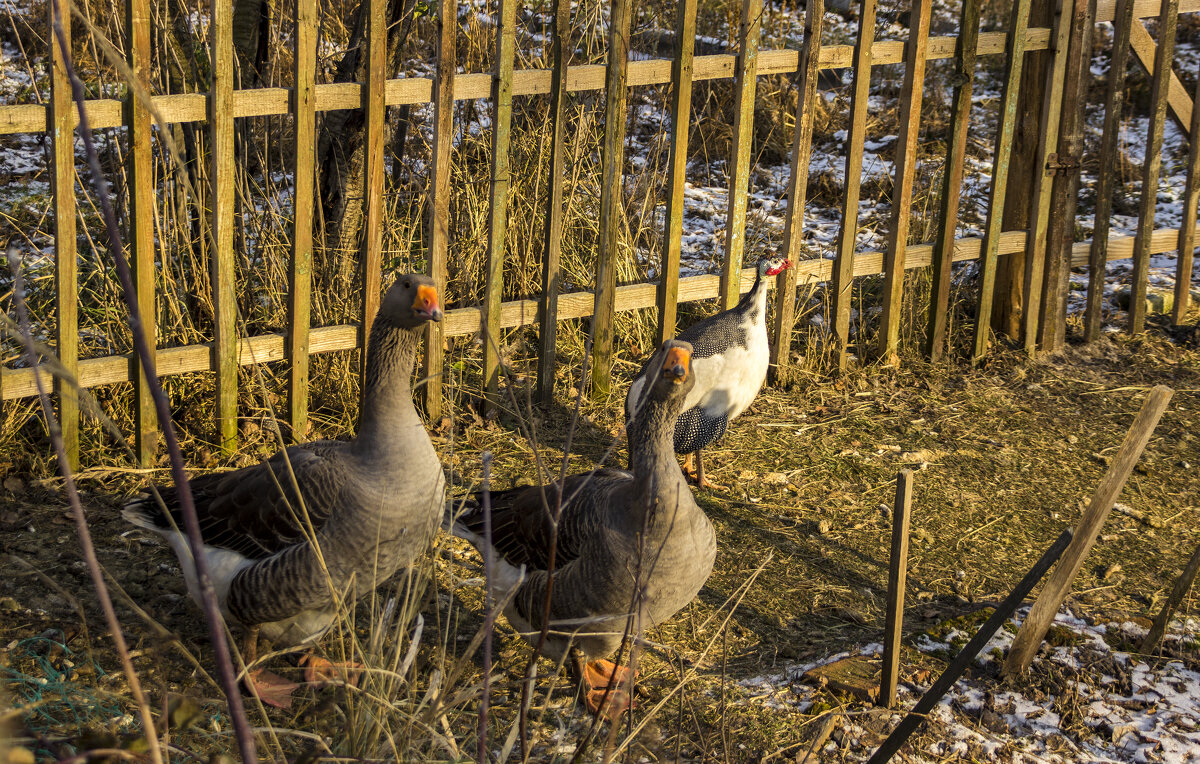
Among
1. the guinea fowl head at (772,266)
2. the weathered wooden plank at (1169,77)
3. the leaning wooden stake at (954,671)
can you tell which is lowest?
the leaning wooden stake at (954,671)

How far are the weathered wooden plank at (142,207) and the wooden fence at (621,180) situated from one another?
0.01 meters

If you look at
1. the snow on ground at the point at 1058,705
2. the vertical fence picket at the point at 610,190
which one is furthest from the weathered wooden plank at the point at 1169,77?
the snow on ground at the point at 1058,705

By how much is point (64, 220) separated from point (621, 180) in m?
2.78

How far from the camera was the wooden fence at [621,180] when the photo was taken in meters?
4.75

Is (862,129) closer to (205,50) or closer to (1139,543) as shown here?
(1139,543)

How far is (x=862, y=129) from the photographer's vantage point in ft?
20.6

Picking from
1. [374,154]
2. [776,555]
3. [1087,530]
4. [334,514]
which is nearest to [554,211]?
[374,154]

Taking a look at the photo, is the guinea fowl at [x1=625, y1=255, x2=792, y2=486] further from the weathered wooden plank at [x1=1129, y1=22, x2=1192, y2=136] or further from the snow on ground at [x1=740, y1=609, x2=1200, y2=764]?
the weathered wooden plank at [x1=1129, y1=22, x2=1192, y2=136]

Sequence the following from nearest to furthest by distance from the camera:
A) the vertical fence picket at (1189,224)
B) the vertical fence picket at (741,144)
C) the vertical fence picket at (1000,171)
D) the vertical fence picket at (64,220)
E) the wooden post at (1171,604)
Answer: the wooden post at (1171,604) → the vertical fence picket at (64,220) → the vertical fence picket at (741,144) → the vertical fence picket at (1000,171) → the vertical fence picket at (1189,224)

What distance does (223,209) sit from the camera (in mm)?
4910

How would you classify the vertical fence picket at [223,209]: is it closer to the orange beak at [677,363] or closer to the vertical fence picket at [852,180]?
the orange beak at [677,363]

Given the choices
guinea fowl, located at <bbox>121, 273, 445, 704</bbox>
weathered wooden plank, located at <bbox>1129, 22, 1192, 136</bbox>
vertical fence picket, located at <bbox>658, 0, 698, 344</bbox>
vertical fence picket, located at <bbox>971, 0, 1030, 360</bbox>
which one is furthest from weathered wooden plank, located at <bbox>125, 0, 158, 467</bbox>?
weathered wooden plank, located at <bbox>1129, 22, 1192, 136</bbox>

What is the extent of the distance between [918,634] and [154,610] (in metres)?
2.99

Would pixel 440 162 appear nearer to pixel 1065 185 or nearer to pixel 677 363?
pixel 677 363
